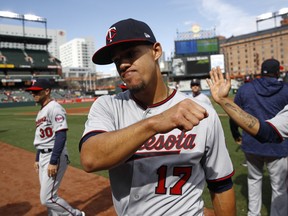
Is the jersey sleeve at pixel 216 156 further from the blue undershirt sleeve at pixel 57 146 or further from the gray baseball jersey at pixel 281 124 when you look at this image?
the blue undershirt sleeve at pixel 57 146

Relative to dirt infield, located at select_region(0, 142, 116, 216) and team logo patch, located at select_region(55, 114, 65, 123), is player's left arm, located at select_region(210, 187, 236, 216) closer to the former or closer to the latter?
team logo patch, located at select_region(55, 114, 65, 123)

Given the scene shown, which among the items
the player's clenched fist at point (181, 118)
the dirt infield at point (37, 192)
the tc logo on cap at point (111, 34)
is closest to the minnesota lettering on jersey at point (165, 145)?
the player's clenched fist at point (181, 118)

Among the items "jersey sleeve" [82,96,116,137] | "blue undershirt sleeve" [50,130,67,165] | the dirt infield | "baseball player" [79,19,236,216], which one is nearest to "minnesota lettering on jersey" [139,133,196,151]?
"baseball player" [79,19,236,216]

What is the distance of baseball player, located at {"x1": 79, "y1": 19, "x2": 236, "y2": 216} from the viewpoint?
1.60 metres

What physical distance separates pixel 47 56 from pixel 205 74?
109ft

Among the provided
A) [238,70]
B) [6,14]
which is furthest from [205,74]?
[238,70]

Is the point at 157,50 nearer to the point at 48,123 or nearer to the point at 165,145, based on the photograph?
the point at 165,145

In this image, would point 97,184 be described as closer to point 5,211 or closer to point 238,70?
point 5,211

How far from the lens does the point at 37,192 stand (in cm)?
547

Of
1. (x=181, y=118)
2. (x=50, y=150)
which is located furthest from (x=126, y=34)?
(x=50, y=150)

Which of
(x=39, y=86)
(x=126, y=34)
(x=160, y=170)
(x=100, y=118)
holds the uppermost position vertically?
(x=126, y=34)

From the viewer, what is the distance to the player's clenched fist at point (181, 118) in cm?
122

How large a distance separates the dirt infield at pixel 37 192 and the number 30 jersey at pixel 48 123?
1.37 meters

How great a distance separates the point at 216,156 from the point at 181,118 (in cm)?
71
